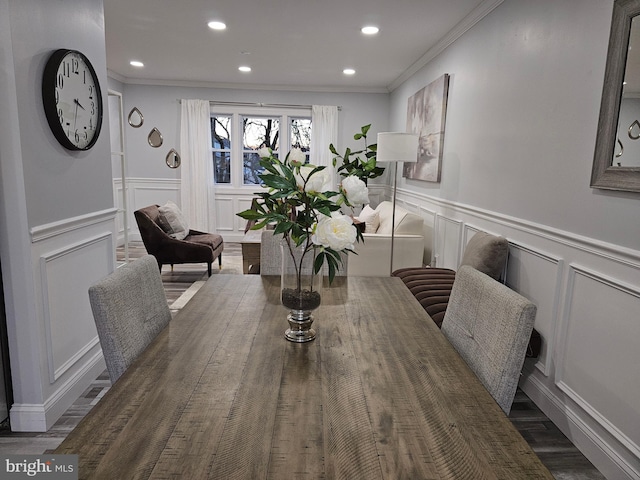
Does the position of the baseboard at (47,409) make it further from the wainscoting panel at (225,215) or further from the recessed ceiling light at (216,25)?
the wainscoting panel at (225,215)

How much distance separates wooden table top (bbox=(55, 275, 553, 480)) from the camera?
813mm

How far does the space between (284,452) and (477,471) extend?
359mm

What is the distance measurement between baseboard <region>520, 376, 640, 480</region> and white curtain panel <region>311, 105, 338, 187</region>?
4757 mm

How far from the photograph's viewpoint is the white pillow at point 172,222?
479 cm

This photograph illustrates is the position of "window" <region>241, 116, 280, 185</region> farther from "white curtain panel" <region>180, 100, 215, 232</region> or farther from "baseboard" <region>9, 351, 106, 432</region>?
"baseboard" <region>9, 351, 106, 432</region>

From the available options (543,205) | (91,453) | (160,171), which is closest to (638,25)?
(543,205)

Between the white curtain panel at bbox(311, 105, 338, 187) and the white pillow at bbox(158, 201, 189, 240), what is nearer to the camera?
the white pillow at bbox(158, 201, 189, 240)

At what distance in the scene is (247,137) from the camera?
Answer: 23.1ft

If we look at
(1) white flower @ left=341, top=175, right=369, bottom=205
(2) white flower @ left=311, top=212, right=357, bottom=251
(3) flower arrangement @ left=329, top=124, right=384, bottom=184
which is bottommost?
(2) white flower @ left=311, top=212, right=357, bottom=251

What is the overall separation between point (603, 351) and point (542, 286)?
1.75ft

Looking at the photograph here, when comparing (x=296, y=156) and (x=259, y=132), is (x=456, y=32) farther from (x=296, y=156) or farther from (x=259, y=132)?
(x=259, y=132)

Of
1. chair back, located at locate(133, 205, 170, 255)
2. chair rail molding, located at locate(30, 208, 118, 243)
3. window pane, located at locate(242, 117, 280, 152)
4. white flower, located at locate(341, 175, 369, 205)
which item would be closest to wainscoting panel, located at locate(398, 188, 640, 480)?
white flower, located at locate(341, 175, 369, 205)

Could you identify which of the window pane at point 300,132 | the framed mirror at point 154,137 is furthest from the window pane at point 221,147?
the window pane at point 300,132

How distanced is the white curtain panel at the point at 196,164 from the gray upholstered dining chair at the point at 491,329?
5721mm
